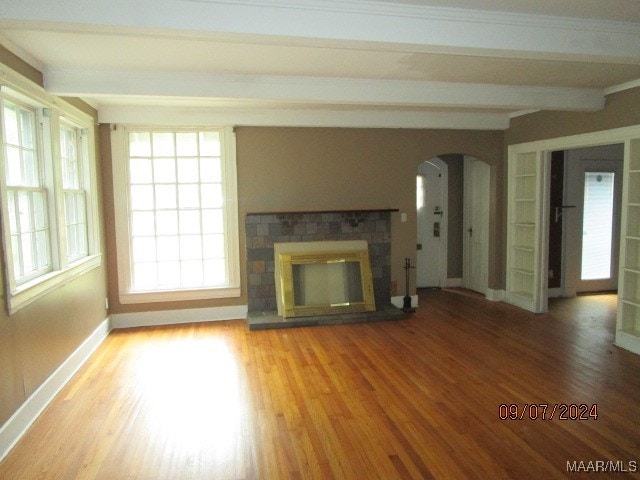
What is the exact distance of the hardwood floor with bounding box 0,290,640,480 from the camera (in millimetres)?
2500

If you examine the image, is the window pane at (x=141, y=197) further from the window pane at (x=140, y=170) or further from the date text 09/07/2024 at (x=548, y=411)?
the date text 09/07/2024 at (x=548, y=411)

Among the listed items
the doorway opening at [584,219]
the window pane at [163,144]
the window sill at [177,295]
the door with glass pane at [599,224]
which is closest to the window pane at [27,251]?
the window sill at [177,295]

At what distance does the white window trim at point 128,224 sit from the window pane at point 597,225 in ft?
16.4

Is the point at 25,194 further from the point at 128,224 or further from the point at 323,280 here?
the point at 323,280

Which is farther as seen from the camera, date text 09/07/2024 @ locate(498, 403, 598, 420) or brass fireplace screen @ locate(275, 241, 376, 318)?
brass fireplace screen @ locate(275, 241, 376, 318)

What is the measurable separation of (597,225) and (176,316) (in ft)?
19.8

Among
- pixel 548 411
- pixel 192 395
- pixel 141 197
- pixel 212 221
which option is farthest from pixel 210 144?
pixel 548 411

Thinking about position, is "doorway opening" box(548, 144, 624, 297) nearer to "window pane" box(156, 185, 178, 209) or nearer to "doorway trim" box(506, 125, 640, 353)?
"doorway trim" box(506, 125, 640, 353)

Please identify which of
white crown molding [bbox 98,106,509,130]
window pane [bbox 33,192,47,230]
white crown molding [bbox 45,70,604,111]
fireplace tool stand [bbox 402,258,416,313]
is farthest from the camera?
fireplace tool stand [bbox 402,258,416,313]

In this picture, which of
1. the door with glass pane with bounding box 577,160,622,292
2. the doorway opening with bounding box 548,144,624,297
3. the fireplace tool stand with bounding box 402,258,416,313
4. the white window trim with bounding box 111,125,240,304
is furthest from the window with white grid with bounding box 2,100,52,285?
Answer: the door with glass pane with bounding box 577,160,622,292

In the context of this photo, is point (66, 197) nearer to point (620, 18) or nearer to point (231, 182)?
point (231, 182)

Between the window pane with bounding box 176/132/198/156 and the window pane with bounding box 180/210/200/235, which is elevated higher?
the window pane with bounding box 176/132/198/156

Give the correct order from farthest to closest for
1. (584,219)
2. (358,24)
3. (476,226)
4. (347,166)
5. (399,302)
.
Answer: (476,226) < (584,219) < (399,302) < (347,166) < (358,24)

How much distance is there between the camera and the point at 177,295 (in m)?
5.23
